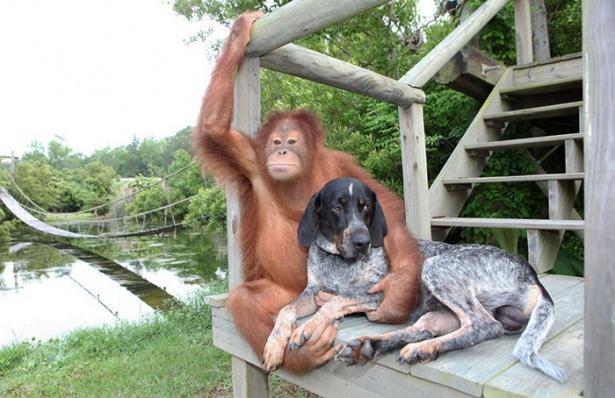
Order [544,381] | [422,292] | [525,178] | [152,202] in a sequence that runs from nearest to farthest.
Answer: [544,381] → [422,292] → [525,178] → [152,202]

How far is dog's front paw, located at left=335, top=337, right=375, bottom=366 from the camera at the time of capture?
5.14 ft

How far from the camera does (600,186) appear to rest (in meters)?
1.03

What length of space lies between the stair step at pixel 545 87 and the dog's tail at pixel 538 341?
2.95 metres

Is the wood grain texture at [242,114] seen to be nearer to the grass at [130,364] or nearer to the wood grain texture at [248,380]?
the wood grain texture at [248,380]

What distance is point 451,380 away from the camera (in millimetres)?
1424

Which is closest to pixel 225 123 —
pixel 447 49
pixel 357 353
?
pixel 357 353

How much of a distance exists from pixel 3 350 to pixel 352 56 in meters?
4.90

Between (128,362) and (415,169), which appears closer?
(415,169)

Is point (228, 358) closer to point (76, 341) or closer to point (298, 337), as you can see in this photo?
point (76, 341)

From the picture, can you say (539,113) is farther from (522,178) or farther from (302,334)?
(302,334)

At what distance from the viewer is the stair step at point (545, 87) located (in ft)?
13.2

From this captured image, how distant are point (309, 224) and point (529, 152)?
11.7ft

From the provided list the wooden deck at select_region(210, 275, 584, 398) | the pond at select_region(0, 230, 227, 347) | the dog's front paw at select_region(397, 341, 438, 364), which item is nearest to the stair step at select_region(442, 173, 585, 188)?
the wooden deck at select_region(210, 275, 584, 398)

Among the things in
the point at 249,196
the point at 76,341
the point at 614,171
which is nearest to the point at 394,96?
the point at 249,196
